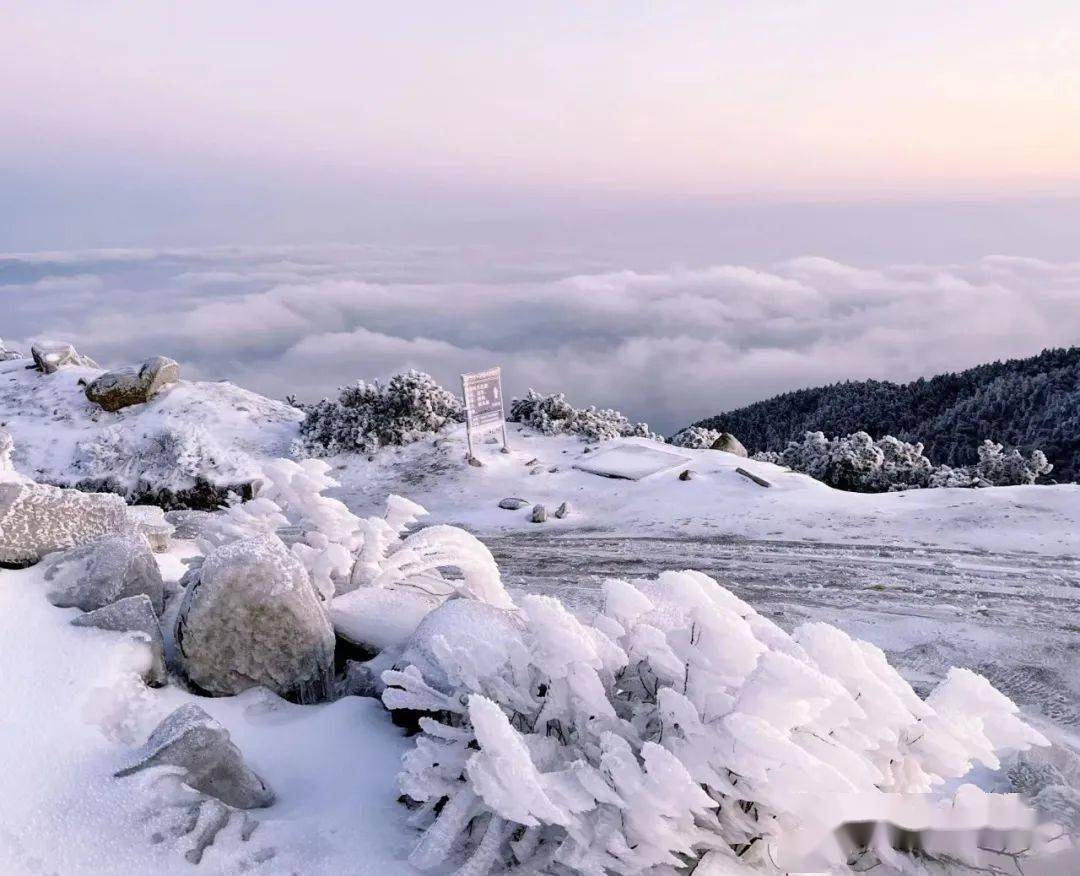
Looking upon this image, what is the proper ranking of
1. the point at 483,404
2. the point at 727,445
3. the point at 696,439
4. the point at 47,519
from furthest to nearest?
the point at 696,439 → the point at 727,445 → the point at 483,404 → the point at 47,519

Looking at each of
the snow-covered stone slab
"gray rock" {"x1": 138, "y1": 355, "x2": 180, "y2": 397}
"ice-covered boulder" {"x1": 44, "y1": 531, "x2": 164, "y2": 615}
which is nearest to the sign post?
the snow-covered stone slab

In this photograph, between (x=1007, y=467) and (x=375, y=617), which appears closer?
(x=375, y=617)

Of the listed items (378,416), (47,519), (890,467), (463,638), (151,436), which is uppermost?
(47,519)

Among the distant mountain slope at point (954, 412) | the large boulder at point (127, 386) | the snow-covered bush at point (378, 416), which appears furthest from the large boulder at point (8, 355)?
the distant mountain slope at point (954, 412)

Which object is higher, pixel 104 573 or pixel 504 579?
pixel 104 573

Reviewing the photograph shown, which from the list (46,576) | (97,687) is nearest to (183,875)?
(97,687)

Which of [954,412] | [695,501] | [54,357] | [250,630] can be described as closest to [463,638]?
[250,630]

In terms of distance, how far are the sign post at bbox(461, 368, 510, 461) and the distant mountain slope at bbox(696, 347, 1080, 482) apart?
51.6 feet

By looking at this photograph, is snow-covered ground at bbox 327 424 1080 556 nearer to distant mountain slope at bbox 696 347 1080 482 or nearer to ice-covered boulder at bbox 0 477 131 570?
ice-covered boulder at bbox 0 477 131 570

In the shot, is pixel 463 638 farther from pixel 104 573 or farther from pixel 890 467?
pixel 890 467

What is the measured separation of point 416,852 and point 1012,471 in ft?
54.1

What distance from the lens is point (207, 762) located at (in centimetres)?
309

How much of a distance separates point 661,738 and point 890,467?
14.7m

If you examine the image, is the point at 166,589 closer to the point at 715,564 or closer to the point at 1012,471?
the point at 715,564
